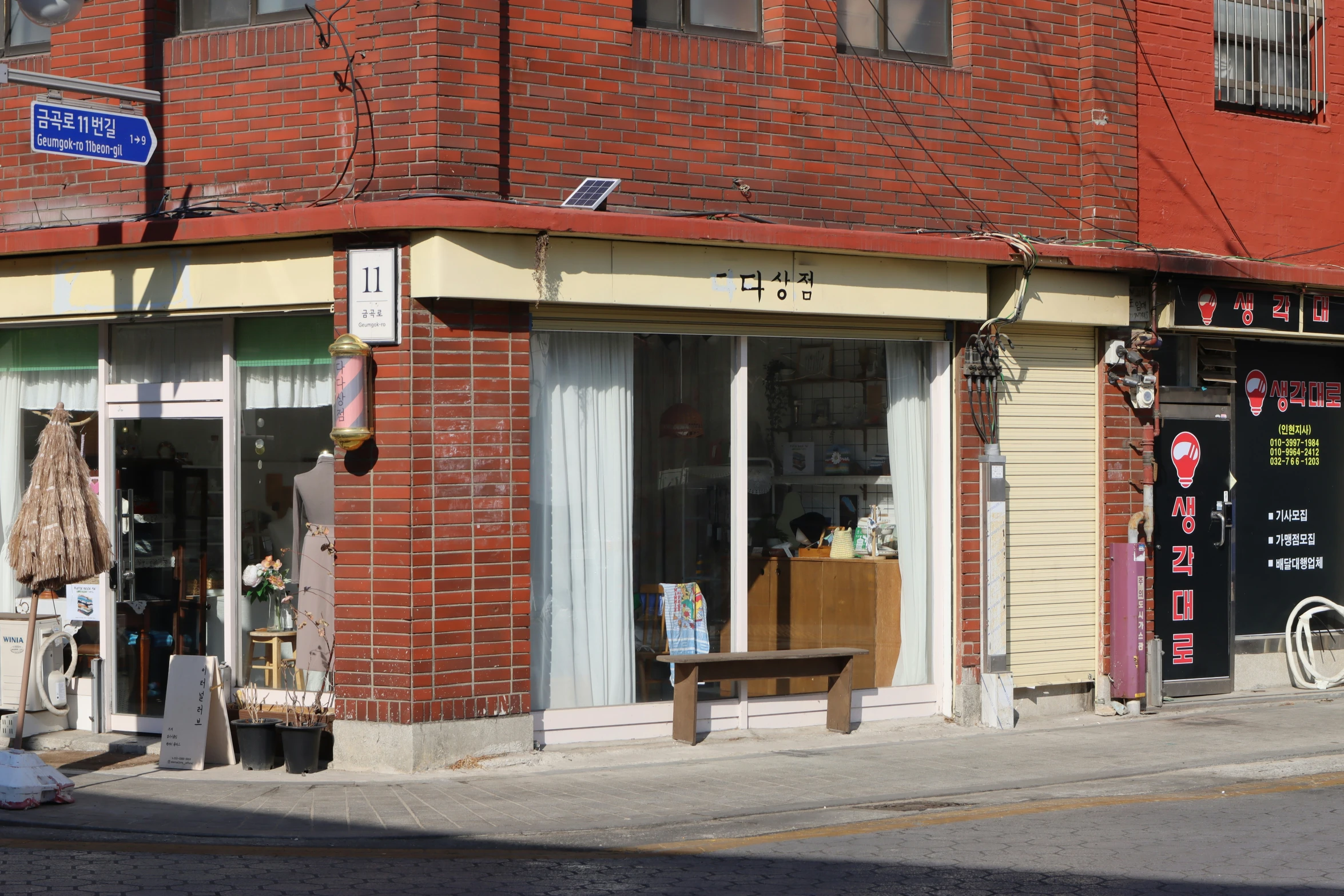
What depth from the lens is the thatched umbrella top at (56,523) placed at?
9070mm

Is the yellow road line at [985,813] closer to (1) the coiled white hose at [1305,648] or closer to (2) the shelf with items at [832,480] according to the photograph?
(2) the shelf with items at [832,480]

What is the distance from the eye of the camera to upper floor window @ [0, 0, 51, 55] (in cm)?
1104

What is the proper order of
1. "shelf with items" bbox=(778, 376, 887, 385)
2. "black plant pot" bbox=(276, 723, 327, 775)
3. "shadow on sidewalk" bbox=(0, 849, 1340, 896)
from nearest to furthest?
1. "shadow on sidewalk" bbox=(0, 849, 1340, 896)
2. "black plant pot" bbox=(276, 723, 327, 775)
3. "shelf with items" bbox=(778, 376, 887, 385)

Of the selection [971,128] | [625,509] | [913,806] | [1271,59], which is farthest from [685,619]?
[1271,59]

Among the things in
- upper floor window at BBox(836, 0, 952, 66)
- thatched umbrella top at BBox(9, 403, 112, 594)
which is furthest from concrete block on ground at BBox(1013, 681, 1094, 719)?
thatched umbrella top at BBox(9, 403, 112, 594)

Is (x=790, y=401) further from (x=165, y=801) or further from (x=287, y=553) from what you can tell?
(x=165, y=801)

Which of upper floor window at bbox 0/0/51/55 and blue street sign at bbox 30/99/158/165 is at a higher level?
upper floor window at bbox 0/0/51/55

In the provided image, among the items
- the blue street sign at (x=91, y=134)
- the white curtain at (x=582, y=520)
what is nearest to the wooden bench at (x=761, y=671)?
the white curtain at (x=582, y=520)

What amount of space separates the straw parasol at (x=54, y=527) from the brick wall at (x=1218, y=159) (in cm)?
857

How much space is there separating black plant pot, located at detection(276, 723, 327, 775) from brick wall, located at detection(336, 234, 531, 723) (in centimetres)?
30

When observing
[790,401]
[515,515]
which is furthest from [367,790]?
[790,401]

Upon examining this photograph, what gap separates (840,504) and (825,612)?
0.86 metres

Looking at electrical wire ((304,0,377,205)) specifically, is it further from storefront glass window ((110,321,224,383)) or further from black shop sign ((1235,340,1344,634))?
black shop sign ((1235,340,1344,634))

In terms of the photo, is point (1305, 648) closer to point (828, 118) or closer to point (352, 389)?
point (828, 118)
